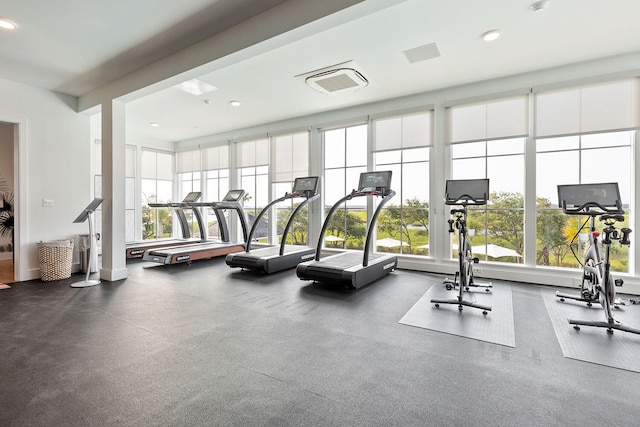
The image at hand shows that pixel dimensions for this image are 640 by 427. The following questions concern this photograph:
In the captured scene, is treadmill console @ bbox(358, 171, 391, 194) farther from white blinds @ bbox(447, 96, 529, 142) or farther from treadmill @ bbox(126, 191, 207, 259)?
treadmill @ bbox(126, 191, 207, 259)

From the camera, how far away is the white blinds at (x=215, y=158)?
867cm

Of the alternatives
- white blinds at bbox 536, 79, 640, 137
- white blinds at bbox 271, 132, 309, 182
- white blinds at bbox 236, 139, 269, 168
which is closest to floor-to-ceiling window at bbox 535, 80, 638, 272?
white blinds at bbox 536, 79, 640, 137

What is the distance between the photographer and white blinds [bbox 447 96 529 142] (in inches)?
196

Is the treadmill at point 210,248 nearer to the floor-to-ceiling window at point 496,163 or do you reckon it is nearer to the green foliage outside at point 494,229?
the green foliage outside at point 494,229

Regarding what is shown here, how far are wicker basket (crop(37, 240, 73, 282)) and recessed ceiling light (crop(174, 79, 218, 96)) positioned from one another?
329 cm

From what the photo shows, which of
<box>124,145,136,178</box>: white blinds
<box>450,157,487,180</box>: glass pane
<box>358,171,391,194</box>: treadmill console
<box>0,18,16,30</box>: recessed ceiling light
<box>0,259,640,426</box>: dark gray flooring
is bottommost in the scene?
<box>0,259,640,426</box>: dark gray flooring

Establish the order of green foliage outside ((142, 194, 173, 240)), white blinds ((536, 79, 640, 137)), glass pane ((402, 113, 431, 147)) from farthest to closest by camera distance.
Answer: green foliage outside ((142, 194, 173, 240)), glass pane ((402, 113, 431, 147)), white blinds ((536, 79, 640, 137))

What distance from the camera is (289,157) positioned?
24.5 ft

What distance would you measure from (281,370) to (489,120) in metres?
5.11

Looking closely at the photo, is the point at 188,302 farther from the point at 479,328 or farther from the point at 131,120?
the point at 131,120

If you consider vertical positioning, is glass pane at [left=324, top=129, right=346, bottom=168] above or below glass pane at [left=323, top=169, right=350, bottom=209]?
above

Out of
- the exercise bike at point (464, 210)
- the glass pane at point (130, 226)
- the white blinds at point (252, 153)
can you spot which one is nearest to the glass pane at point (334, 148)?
the white blinds at point (252, 153)

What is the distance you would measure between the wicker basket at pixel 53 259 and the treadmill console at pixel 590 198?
7.35 metres

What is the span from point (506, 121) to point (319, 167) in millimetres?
3696
